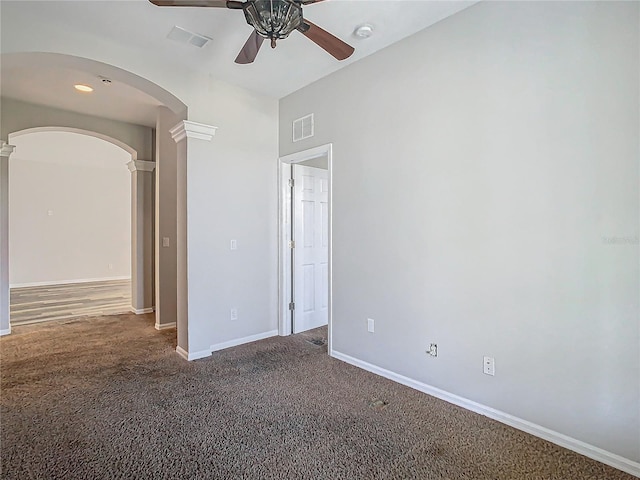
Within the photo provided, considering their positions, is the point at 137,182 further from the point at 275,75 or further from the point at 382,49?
the point at 382,49

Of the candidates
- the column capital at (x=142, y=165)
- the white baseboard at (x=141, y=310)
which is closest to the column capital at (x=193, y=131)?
the column capital at (x=142, y=165)

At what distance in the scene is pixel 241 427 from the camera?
217 centimetres

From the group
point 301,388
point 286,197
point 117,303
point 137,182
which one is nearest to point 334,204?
point 286,197

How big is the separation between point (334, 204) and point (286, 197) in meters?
0.88

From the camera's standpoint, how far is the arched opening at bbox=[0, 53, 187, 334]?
3.99 m

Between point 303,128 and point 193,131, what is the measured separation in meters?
1.14

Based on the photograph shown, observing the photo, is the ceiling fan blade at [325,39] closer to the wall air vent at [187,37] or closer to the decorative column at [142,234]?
the wall air vent at [187,37]

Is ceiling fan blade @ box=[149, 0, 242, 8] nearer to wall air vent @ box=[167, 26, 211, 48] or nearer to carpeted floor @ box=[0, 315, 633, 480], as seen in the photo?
wall air vent @ box=[167, 26, 211, 48]

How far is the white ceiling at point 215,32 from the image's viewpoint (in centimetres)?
237

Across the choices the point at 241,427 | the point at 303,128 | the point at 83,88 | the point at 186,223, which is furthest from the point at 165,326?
the point at 303,128

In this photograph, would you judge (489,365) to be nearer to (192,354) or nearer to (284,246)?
(284,246)

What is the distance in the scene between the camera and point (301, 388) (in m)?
2.72

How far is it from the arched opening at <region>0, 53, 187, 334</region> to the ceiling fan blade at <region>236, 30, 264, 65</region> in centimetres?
126

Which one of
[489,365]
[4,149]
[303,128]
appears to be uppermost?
[303,128]
